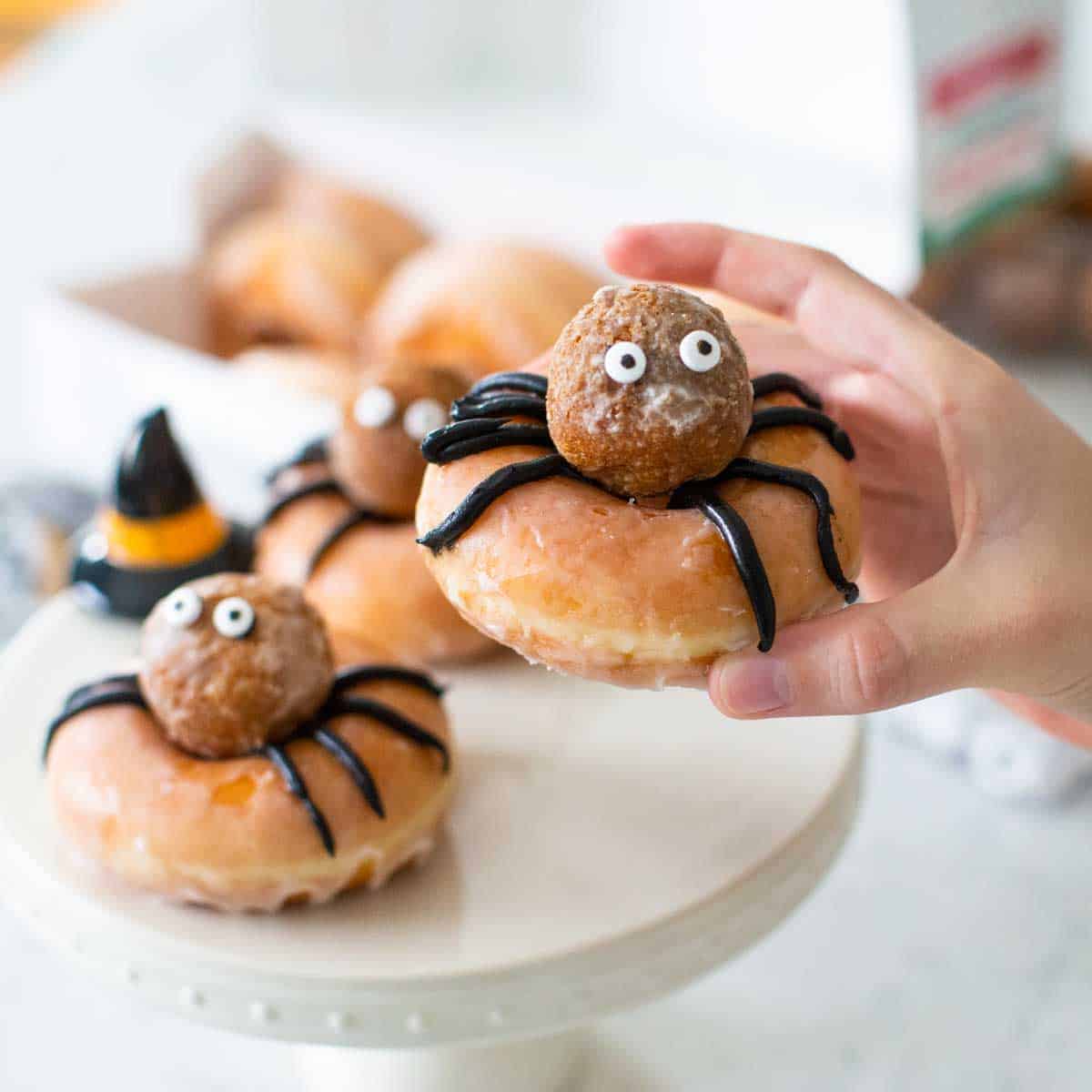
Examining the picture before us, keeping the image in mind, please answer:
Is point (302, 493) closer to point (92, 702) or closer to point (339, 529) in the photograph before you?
point (339, 529)

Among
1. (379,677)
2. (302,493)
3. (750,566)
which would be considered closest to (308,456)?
(302,493)

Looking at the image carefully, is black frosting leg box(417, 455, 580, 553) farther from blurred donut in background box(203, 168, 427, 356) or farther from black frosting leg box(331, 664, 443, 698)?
blurred donut in background box(203, 168, 427, 356)

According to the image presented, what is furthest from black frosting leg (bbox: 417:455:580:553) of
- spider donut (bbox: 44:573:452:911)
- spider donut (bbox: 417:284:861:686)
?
spider donut (bbox: 44:573:452:911)

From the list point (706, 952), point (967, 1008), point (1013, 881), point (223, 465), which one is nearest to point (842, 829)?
point (706, 952)

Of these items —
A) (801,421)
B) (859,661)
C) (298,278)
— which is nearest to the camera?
(859,661)

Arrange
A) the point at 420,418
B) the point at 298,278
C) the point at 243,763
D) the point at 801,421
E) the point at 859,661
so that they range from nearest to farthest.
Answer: the point at 859,661
the point at 801,421
the point at 243,763
the point at 420,418
the point at 298,278

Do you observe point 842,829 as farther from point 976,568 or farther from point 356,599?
point 356,599
